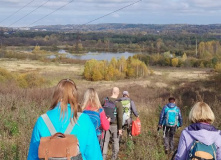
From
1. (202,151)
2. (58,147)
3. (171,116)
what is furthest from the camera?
(171,116)

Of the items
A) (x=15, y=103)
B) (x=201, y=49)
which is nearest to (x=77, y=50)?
(x=201, y=49)

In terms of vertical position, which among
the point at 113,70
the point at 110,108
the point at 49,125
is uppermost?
the point at 49,125

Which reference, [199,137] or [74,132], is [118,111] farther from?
[74,132]

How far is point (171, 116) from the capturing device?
6.42m

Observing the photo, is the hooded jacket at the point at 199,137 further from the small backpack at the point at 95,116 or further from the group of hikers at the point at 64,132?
the small backpack at the point at 95,116

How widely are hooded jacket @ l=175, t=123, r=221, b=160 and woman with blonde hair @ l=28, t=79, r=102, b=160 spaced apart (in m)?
0.91

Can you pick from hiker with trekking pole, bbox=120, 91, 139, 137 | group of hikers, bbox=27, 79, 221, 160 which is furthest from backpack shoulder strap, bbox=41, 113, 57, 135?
hiker with trekking pole, bbox=120, 91, 139, 137

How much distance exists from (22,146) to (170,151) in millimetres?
3343

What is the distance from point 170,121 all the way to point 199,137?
3.72 m

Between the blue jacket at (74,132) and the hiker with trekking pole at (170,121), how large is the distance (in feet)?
14.1

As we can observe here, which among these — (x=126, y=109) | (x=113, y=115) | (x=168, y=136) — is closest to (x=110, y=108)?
(x=113, y=115)

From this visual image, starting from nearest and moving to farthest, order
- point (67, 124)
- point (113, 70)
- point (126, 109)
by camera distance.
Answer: point (67, 124), point (126, 109), point (113, 70)

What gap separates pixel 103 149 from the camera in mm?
5352

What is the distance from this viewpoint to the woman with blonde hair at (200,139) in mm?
2719
